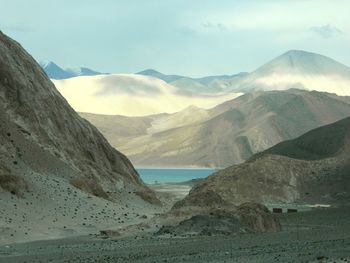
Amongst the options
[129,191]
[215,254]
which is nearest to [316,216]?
[129,191]

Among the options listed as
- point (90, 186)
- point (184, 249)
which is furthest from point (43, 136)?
point (184, 249)

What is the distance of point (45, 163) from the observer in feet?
201

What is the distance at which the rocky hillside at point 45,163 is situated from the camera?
5022cm

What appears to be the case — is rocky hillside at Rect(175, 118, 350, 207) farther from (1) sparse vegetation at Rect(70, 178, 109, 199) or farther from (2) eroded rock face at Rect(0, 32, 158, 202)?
(1) sparse vegetation at Rect(70, 178, 109, 199)

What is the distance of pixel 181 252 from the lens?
3759 centimetres

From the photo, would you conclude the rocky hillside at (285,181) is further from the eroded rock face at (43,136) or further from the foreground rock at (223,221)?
the foreground rock at (223,221)

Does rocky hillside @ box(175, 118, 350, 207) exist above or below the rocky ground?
above

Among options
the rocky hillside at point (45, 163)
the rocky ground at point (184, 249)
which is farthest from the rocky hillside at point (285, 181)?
the rocky ground at point (184, 249)

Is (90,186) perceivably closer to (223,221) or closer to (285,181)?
(223,221)

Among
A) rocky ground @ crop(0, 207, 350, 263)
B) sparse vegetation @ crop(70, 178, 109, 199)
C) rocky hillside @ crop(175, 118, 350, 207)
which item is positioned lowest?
rocky ground @ crop(0, 207, 350, 263)

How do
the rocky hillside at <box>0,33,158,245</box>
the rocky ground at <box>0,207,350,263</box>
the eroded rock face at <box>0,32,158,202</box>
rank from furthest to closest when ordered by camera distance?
the eroded rock face at <box>0,32,158,202</box> < the rocky hillside at <box>0,33,158,245</box> < the rocky ground at <box>0,207,350,263</box>

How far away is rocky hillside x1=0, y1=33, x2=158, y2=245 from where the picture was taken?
165ft

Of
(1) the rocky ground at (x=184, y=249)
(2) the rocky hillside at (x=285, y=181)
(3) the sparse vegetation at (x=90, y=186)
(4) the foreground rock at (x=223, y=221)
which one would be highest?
(2) the rocky hillside at (x=285, y=181)

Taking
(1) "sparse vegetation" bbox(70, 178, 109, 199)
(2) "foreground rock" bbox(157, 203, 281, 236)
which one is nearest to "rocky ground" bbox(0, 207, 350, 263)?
(2) "foreground rock" bbox(157, 203, 281, 236)
